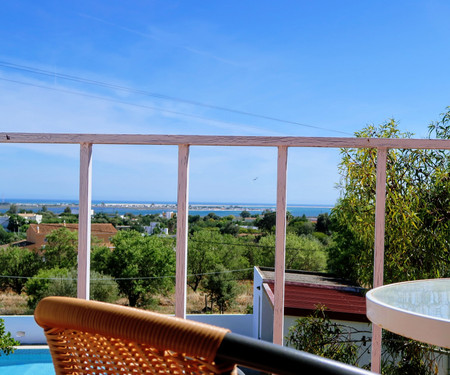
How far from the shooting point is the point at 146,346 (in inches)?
17.9

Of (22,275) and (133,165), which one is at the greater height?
(133,165)

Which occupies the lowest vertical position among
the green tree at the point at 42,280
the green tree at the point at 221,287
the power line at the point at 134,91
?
the green tree at the point at 221,287

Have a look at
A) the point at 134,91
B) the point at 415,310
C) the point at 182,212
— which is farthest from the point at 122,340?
the point at 134,91

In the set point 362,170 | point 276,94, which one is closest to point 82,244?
point 362,170

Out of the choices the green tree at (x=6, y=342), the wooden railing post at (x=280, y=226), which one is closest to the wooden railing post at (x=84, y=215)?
the green tree at (x=6, y=342)

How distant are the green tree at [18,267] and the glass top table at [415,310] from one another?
19.0 feet

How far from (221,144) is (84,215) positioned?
0.58 m

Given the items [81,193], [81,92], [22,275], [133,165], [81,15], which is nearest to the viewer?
[81,193]

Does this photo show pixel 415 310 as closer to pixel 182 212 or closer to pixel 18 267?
pixel 182 212

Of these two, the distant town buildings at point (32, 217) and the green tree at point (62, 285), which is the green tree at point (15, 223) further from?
the green tree at point (62, 285)

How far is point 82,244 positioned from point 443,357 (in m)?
1.52

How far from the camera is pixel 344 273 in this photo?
2721mm

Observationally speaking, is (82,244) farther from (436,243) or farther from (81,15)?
(81,15)

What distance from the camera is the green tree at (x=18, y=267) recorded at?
597 cm
